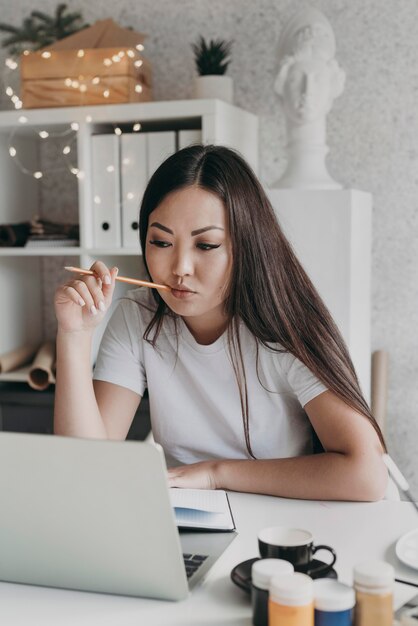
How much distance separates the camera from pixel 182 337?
1.59 metres

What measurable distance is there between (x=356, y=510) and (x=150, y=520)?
0.48 meters

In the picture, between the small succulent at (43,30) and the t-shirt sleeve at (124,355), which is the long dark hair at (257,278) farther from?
the small succulent at (43,30)

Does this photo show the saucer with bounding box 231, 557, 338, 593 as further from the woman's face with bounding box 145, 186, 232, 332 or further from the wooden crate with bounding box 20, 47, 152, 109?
the wooden crate with bounding box 20, 47, 152, 109

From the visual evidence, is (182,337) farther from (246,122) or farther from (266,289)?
(246,122)

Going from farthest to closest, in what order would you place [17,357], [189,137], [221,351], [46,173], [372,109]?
[46,173], [17,357], [372,109], [189,137], [221,351]

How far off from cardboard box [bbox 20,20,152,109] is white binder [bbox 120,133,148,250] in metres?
0.13

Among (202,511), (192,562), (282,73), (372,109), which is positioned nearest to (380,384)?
(372,109)

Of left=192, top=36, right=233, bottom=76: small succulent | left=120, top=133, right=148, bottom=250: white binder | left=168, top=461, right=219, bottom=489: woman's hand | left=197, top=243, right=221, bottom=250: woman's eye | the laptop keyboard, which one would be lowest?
the laptop keyboard

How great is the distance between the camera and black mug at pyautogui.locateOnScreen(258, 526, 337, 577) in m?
0.93

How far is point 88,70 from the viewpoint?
2.43 meters


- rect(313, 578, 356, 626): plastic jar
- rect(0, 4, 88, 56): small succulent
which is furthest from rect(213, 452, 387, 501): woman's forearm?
rect(0, 4, 88, 56): small succulent

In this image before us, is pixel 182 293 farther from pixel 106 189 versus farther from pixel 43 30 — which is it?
pixel 43 30

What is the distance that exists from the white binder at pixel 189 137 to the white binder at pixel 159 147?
2cm

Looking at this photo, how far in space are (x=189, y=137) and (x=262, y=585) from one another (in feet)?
5.73
